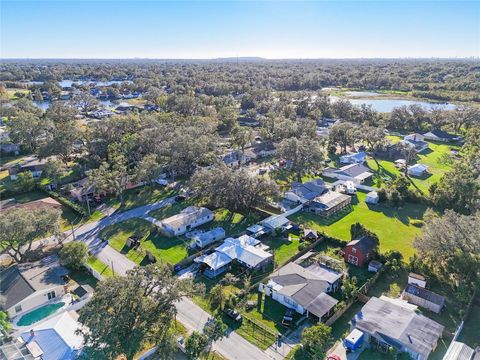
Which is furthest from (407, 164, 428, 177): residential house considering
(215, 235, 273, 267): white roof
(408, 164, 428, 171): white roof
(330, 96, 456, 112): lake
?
(330, 96, 456, 112): lake

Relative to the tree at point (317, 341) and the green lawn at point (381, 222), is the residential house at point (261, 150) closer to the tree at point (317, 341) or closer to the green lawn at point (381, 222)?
the green lawn at point (381, 222)

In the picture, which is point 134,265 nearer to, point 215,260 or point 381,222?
point 215,260

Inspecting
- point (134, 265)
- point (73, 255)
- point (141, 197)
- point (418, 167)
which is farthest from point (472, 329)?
point (141, 197)

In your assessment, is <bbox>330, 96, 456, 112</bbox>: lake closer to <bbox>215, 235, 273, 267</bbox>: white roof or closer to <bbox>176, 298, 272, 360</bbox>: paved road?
<bbox>215, 235, 273, 267</bbox>: white roof

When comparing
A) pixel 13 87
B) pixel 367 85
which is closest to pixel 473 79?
pixel 367 85

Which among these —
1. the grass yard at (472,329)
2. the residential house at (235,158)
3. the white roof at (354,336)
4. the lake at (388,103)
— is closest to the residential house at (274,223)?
the white roof at (354,336)

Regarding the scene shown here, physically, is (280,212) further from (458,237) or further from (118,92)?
(118,92)
